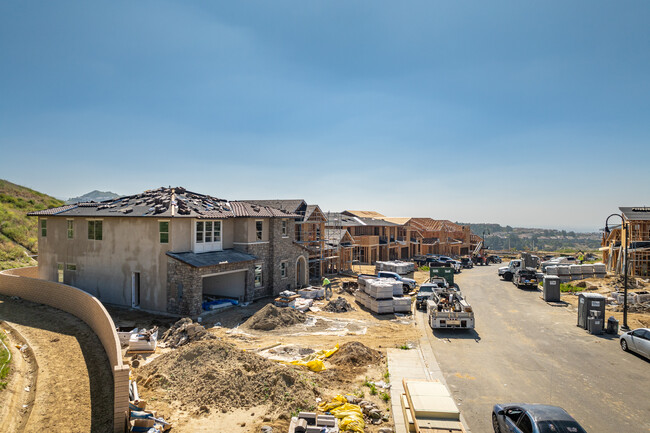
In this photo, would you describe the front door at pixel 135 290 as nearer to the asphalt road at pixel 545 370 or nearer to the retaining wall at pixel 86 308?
the retaining wall at pixel 86 308

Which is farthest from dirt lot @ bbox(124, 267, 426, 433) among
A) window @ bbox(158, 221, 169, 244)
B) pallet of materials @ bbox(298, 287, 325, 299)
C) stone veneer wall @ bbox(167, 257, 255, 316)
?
pallet of materials @ bbox(298, 287, 325, 299)

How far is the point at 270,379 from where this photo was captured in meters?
12.2

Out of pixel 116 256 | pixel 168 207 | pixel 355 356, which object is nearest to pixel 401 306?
pixel 355 356

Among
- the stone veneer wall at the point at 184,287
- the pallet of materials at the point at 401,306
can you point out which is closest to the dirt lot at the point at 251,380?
the stone veneer wall at the point at 184,287

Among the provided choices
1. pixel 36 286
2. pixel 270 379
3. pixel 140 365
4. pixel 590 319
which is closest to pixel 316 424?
pixel 270 379

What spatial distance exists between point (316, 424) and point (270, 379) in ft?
10.2

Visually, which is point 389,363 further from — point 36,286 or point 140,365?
point 36,286

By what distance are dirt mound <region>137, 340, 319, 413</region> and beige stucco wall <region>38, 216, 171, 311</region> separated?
980 cm

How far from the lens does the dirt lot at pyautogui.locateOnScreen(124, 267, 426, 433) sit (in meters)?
10.9

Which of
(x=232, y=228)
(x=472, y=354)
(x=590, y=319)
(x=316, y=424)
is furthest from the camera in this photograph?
(x=232, y=228)

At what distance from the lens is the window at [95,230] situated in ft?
83.2

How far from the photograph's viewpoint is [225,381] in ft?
40.0

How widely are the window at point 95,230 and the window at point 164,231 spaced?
19.9 feet

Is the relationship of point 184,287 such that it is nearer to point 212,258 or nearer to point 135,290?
point 212,258
